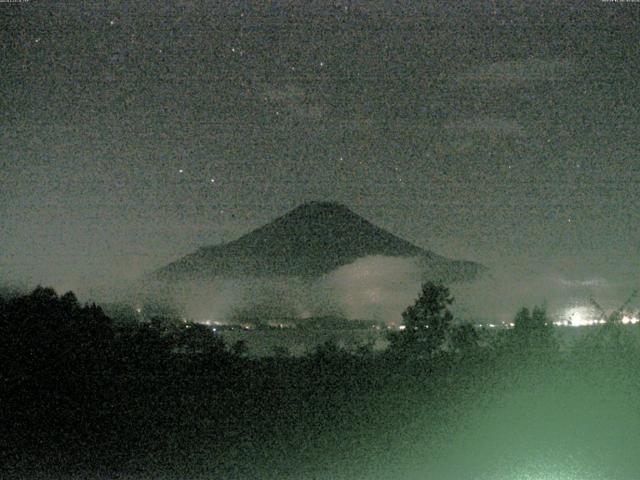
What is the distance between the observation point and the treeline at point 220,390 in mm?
9820

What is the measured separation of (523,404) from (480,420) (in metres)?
0.68

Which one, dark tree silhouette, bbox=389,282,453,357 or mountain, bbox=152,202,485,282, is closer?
dark tree silhouette, bbox=389,282,453,357

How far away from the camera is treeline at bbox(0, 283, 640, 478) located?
9.82 metres

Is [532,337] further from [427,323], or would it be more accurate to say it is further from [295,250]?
[295,250]

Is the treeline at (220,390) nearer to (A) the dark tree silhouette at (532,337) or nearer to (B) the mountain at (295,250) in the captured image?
(A) the dark tree silhouette at (532,337)

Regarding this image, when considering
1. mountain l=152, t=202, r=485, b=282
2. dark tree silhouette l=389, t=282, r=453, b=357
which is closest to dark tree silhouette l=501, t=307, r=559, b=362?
dark tree silhouette l=389, t=282, r=453, b=357

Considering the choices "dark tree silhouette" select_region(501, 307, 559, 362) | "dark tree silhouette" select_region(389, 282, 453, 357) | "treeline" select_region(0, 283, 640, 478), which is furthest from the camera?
"dark tree silhouette" select_region(389, 282, 453, 357)

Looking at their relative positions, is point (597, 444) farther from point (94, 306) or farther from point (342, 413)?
point (94, 306)

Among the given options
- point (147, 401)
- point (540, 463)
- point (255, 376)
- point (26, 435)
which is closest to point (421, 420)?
point (540, 463)

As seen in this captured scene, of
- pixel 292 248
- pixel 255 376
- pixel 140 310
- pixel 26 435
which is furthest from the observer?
pixel 292 248

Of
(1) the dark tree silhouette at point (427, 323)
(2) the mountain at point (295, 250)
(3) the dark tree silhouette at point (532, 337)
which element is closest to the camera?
(3) the dark tree silhouette at point (532, 337)

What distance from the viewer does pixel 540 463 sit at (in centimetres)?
901

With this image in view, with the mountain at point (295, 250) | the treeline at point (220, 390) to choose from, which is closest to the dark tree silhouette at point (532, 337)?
the treeline at point (220, 390)

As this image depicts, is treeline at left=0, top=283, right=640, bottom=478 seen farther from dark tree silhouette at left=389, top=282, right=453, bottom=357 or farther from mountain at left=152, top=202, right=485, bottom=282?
mountain at left=152, top=202, right=485, bottom=282
